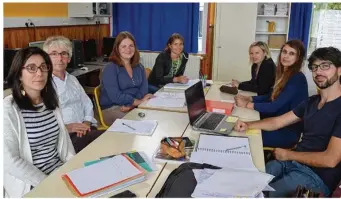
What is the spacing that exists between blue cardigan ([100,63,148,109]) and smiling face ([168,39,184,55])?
0.88 meters

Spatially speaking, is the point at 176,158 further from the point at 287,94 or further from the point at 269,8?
the point at 269,8

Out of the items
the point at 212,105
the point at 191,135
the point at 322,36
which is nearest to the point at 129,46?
the point at 212,105

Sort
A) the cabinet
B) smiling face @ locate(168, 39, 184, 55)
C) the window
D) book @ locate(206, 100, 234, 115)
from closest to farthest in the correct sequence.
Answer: book @ locate(206, 100, 234, 115)
smiling face @ locate(168, 39, 184, 55)
the cabinet
the window

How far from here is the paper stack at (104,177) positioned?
51.9 inches

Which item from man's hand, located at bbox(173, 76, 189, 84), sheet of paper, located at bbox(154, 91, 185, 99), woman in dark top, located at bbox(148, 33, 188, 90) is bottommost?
sheet of paper, located at bbox(154, 91, 185, 99)

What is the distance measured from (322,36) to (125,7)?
330 centimetres

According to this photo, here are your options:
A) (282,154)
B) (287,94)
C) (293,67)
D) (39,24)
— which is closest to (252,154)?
(282,154)

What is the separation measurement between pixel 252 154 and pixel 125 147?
0.67m

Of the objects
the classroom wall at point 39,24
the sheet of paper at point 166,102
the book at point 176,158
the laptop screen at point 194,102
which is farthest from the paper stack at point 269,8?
the book at point 176,158

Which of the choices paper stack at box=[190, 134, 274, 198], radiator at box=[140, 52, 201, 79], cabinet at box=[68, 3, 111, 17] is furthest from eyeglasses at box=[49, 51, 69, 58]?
radiator at box=[140, 52, 201, 79]

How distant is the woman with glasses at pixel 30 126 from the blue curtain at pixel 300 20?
437cm

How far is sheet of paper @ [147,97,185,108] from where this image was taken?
105 inches

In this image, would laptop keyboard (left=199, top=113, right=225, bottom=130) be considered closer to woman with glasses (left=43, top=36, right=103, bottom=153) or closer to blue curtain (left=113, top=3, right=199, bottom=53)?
woman with glasses (left=43, top=36, right=103, bottom=153)

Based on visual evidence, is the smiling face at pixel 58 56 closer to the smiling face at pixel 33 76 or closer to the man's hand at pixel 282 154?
the smiling face at pixel 33 76
